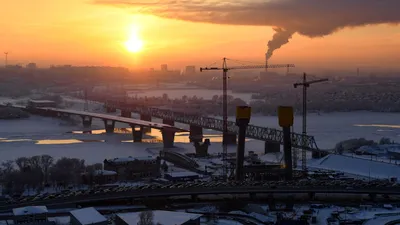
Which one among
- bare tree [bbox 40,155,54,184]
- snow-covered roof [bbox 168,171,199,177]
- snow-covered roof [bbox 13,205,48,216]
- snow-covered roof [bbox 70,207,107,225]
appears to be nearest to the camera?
snow-covered roof [bbox 70,207,107,225]

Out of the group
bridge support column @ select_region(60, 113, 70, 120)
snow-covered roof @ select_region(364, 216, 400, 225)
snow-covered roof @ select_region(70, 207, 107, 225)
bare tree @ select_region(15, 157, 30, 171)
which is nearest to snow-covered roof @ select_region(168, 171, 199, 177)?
bare tree @ select_region(15, 157, 30, 171)

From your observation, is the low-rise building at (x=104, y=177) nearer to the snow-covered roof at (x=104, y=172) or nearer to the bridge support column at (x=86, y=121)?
the snow-covered roof at (x=104, y=172)

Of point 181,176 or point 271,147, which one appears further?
point 271,147

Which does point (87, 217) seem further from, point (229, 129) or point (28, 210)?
point (229, 129)

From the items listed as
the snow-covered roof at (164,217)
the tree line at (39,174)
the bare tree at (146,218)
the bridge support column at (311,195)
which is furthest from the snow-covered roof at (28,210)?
the bridge support column at (311,195)

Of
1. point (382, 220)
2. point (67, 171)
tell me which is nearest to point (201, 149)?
point (67, 171)

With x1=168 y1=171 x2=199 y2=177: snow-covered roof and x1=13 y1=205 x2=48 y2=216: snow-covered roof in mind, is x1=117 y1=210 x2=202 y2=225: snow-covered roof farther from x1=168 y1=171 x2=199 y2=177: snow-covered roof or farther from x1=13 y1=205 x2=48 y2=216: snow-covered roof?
x1=168 y1=171 x2=199 y2=177: snow-covered roof
